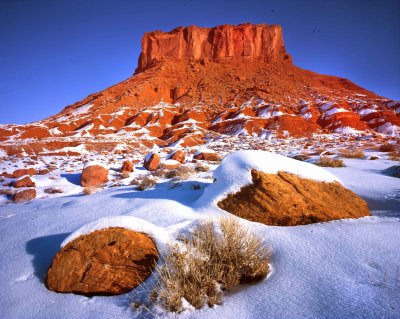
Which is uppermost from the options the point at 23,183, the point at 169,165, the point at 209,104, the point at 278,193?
the point at 209,104

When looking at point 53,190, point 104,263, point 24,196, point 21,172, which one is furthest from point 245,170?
point 21,172

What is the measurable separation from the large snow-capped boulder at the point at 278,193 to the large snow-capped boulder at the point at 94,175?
5.57m

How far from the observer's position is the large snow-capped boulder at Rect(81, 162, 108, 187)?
7.59m

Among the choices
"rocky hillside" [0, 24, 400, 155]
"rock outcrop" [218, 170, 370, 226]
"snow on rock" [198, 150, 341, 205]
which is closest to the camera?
"rock outcrop" [218, 170, 370, 226]

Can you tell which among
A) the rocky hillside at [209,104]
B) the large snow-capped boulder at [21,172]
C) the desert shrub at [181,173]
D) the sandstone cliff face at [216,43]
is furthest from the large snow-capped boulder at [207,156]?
the sandstone cliff face at [216,43]

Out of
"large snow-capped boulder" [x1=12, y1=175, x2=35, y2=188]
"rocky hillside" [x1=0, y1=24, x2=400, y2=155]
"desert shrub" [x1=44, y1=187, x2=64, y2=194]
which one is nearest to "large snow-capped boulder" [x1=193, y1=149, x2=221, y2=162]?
"desert shrub" [x1=44, y1=187, x2=64, y2=194]

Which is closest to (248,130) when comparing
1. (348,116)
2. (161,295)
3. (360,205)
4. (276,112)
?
(276,112)

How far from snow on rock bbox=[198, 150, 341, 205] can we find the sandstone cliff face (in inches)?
2593

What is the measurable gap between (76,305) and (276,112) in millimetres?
37562

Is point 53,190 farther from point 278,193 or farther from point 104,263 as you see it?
point 278,193

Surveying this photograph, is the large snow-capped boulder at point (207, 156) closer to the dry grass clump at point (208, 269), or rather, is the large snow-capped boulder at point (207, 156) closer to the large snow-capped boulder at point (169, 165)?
the large snow-capped boulder at point (169, 165)

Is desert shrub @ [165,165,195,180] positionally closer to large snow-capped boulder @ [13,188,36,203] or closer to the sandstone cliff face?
large snow-capped boulder @ [13,188,36,203]

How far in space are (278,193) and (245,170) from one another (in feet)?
→ 1.82

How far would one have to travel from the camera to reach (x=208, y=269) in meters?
1.93
